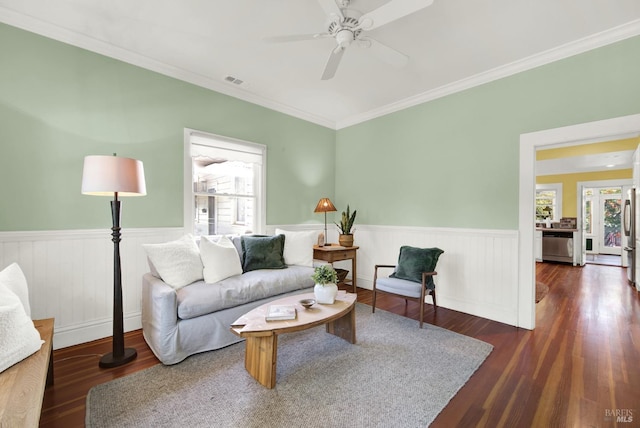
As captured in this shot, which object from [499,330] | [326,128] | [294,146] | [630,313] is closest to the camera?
[499,330]

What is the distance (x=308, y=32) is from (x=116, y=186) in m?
2.09

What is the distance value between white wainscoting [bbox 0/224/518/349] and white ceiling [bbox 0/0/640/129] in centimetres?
181

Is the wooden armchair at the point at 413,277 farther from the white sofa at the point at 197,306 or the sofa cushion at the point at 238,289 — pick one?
the white sofa at the point at 197,306

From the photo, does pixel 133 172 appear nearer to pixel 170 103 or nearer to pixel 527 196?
pixel 170 103

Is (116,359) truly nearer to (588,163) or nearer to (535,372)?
(535,372)

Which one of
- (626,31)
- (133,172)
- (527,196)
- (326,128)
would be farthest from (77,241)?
(626,31)

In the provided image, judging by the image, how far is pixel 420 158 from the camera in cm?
392

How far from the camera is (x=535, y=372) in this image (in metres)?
2.18

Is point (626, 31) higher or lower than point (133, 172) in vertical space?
higher

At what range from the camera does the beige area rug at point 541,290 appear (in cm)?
415

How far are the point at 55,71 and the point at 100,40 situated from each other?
0.49 meters

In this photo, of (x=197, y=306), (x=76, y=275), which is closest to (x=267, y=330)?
(x=197, y=306)

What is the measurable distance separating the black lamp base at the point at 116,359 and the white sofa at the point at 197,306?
0.15 metres

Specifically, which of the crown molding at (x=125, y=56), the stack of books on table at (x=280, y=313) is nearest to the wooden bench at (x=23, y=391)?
the stack of books on table at (x=280, y=313)
